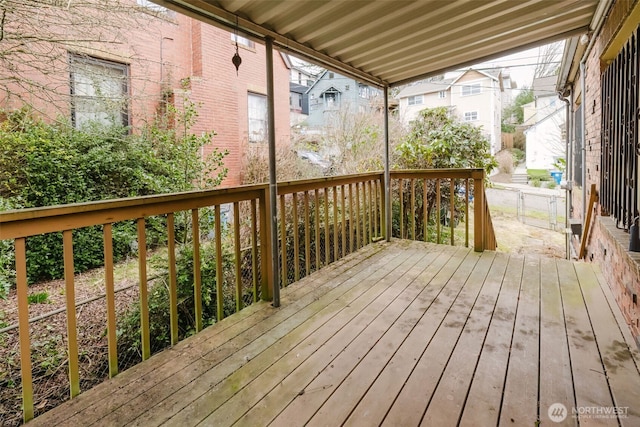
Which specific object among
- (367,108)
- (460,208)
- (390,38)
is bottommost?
(460,208)

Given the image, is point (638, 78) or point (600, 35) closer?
point (638, 78)

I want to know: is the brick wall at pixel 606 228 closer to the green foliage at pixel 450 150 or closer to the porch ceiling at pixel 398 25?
the porch ceiling at pixel 398 25

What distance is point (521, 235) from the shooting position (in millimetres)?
8867

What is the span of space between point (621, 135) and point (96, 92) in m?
5.94

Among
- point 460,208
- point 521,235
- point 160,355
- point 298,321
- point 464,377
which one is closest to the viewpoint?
point 464,377

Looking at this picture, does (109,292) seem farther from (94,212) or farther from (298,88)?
(298,88)

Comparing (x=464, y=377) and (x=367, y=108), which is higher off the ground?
(x=367, y=108)

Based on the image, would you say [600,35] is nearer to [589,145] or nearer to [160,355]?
[589,145]

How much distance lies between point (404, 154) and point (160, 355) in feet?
16.5

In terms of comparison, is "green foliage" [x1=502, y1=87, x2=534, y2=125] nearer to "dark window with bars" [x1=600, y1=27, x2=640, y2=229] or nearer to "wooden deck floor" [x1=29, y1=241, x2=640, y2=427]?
"dark window with bars" [x1=600, y1=27, x2=640, y2=229]

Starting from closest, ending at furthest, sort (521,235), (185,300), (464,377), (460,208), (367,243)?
1. (464,377)
2. (185,300)
3. (367,243)
4. (460,208)
5. (521,235)

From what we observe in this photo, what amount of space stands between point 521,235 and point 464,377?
27.2 feet

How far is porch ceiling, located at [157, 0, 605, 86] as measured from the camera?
93.0 inches

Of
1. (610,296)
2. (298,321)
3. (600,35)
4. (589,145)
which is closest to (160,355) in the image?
(298,321)
